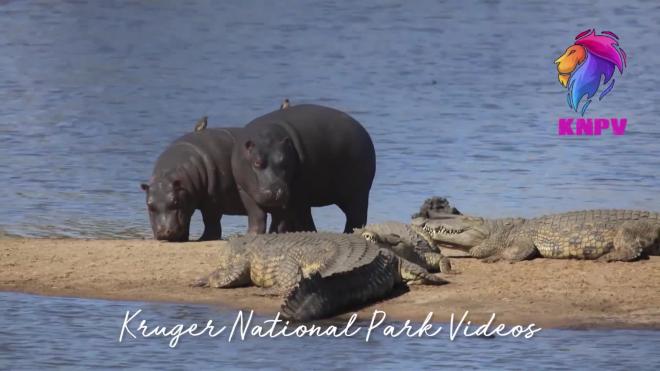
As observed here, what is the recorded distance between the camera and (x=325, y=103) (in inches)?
982

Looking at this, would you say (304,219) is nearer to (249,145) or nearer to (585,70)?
(249,145)

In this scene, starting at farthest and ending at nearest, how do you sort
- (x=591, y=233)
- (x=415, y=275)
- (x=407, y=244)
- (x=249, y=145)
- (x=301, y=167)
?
(x=301, y=167) < (x=249, y=145) < (x=591, y=233) < (x=407, y=244) < (x=415, y=275)

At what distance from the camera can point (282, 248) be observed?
44.4 ft

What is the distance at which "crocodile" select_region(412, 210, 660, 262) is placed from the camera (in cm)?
1415

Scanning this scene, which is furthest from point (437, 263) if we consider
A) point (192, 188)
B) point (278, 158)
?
point (192, 188)

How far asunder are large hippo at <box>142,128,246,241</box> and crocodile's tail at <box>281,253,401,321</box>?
3038 mm

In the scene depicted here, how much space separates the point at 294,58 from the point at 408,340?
62.0 feet

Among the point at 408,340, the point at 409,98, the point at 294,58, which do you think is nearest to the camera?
the point at 408,340

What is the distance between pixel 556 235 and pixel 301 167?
97.5 inches

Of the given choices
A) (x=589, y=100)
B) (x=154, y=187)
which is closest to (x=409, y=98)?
(x=589, y=100)

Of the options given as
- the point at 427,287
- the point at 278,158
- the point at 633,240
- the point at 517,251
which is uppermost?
the point at 278,158

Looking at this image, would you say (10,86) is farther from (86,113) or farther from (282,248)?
(282,248)

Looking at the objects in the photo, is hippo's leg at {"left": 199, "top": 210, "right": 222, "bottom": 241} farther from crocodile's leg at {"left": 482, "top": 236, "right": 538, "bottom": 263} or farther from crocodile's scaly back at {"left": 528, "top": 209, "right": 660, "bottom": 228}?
crocodile's scaly back at {"left": 528, "top": 209, "right": 660, "bottom": 228}

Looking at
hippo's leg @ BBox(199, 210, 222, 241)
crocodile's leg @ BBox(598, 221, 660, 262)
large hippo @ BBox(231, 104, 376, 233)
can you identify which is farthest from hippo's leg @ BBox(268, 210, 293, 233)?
crocodile's leg @ BBox(598, 221, 660, 262)
